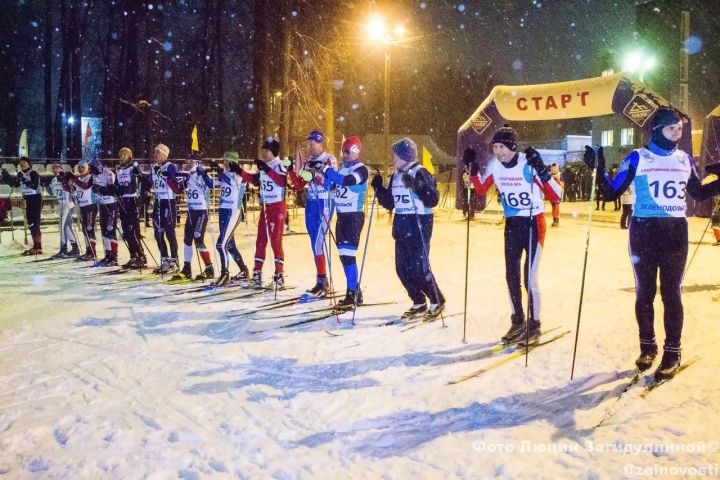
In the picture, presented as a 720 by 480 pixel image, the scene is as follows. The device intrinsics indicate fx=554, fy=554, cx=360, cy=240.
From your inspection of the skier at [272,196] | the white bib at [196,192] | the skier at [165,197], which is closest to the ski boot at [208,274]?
the skier at [165,197]

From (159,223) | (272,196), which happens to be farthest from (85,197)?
(272,196)

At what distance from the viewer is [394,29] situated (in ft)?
64.2

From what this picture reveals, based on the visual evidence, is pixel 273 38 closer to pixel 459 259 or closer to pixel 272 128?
pixel 272 128

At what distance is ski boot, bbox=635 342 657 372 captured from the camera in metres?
4.38

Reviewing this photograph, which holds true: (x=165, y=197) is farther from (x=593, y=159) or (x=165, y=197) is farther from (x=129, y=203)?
(x=593, y=159)

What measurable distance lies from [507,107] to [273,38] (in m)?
8.96

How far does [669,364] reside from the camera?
166 inches

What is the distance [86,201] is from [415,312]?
7763 millimetres

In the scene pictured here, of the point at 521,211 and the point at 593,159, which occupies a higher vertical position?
the point at 593,159

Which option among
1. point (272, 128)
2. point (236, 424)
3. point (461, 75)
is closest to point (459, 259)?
point (236, 424)

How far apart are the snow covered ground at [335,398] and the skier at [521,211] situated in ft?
1.54

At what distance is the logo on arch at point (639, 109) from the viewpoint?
14.0 m

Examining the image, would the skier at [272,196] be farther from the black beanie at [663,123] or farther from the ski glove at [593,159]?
the black beanie at [663,123]

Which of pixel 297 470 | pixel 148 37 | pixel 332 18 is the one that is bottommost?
pixel 297 470
